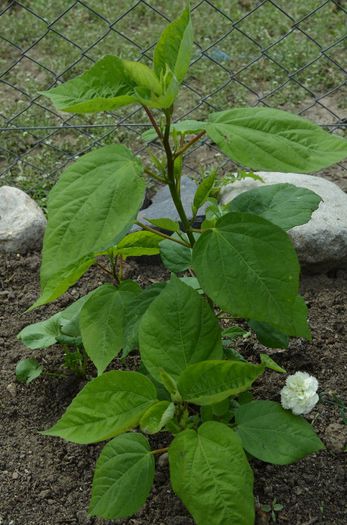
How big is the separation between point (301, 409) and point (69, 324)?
0.77m

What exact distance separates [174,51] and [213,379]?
77cm

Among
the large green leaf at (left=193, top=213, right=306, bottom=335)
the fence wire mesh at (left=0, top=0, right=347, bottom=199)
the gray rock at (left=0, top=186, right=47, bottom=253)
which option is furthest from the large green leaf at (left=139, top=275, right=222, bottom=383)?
the fence wire mesh at (left=0, top=0, right=347, bottom=199)

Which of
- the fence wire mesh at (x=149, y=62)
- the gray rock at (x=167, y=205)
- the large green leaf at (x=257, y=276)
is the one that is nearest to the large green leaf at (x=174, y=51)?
the large green leaf at (x=257, y=276)

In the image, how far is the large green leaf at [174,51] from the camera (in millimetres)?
1739

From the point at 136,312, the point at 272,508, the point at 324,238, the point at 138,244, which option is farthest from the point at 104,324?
the point at 324,238

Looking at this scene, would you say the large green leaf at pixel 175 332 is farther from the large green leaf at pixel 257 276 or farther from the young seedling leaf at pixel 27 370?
the young seedling leaf at pixel 27 370

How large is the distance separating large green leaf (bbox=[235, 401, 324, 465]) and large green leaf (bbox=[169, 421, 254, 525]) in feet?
0.79

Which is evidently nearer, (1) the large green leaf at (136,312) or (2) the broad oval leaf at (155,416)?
(2) the broad oval leaf at (155,416)

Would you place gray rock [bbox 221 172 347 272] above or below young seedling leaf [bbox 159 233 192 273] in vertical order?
below

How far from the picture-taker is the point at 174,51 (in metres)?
1.82

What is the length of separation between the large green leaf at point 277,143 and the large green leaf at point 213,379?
462 mm

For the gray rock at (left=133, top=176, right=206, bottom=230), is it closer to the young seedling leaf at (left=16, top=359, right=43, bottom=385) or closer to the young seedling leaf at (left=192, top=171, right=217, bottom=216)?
the young seedling leaf at (left=16, top=359, right=43, bottom=385)

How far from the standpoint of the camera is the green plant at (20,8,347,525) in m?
1.66

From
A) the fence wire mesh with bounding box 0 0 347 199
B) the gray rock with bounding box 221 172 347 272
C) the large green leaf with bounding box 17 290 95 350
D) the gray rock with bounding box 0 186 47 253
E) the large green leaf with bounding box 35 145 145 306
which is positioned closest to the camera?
the large green leaf with bounding box 35 145 145 306
